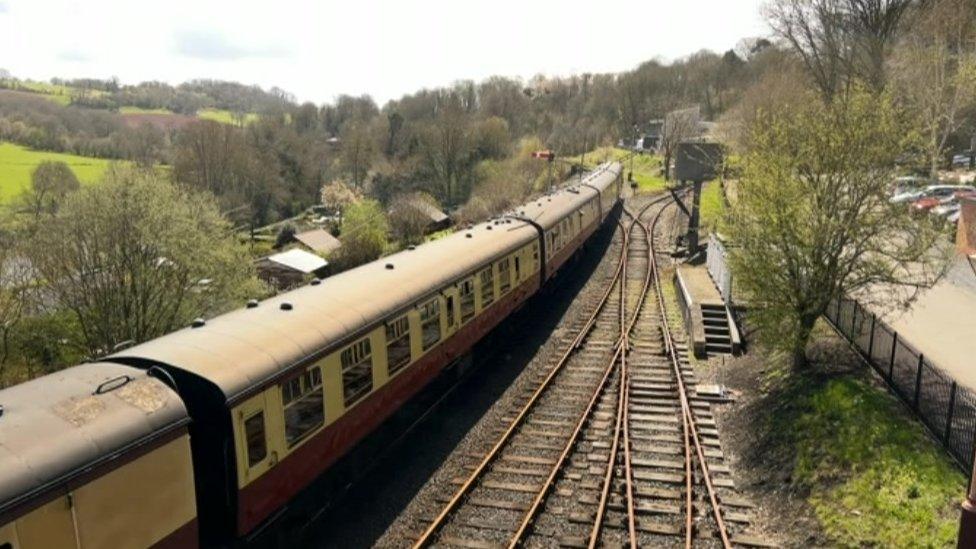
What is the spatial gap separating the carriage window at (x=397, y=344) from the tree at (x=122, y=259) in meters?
14.7

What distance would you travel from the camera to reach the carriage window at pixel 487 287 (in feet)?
59.5

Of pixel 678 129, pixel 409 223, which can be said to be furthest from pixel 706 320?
pixel 678 129

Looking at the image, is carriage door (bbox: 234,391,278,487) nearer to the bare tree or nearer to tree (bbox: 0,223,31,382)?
tree (bbox: 0,223,31,382)

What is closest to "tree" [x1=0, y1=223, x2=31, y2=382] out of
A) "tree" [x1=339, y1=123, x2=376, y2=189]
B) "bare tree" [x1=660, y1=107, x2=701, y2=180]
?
"bare tree" [x1=660, y1=107, x2=701, y2=180]

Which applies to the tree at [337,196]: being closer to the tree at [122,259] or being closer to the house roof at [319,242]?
the house roof at [319,242]

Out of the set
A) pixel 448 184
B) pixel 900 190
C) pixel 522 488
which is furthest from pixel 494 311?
pixel 448 184

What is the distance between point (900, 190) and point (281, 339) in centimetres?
1407

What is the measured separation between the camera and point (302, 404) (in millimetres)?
10227

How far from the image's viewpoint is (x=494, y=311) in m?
19.0

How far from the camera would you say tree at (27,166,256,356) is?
79.2 feet

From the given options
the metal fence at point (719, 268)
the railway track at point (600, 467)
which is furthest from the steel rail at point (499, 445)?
the metal fence at point (719, 268)

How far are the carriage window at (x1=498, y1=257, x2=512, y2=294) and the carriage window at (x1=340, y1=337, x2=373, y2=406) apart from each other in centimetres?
779

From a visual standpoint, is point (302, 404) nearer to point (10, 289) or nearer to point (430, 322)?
point (430, 322)

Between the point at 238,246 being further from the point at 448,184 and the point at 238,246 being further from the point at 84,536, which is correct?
the point at 448,184
